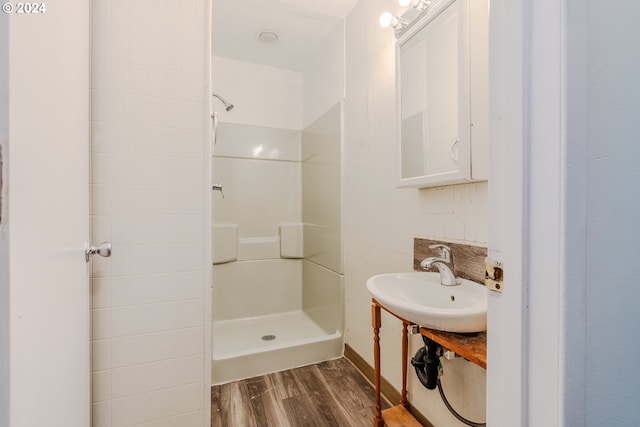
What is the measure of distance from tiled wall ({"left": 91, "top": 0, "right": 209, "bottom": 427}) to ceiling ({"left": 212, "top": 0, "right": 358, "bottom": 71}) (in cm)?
86

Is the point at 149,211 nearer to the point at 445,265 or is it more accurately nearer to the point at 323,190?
the point at 445,265

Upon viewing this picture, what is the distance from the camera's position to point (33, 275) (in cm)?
40

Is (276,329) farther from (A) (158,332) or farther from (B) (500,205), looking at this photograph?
(B) (500,205)

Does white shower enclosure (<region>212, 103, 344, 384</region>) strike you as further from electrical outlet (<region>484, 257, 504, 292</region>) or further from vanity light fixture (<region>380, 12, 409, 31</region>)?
electrical outlet (<region>484, 257, 504, 292</region>)

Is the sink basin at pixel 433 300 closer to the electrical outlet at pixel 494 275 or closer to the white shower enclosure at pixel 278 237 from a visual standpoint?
the electrical outlet at pixel 494 275

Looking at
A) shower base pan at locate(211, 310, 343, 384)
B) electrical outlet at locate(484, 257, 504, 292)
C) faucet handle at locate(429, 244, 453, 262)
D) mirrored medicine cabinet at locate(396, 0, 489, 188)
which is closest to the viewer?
electrical outlet at locate(484, 257, 504, 292)

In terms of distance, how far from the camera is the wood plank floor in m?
1.44

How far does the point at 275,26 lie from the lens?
2084mm

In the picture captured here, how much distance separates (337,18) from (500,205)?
215cm

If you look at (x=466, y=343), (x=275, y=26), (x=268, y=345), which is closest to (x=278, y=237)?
(x=268, y=345)

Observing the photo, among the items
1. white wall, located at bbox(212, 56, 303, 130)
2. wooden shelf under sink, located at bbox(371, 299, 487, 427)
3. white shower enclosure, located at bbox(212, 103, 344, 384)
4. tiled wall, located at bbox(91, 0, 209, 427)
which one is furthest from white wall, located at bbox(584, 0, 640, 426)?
white wall, located at bbox(212, 56, 303, 130)

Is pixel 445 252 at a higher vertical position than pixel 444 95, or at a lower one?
lower

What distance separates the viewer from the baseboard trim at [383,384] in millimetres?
1347

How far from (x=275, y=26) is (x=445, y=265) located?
208cm
